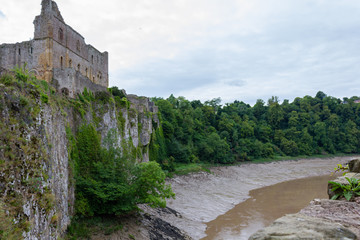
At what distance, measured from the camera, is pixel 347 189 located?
451cm

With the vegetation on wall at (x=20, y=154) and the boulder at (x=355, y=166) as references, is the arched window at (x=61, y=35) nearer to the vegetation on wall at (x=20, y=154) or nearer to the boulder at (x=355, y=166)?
the vegetation on wall at (x=20, y=154)

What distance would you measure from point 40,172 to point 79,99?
32.5ft

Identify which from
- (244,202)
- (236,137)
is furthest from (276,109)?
(244,202)

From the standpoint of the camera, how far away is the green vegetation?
14.3ft

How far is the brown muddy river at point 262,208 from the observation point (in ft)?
72.8

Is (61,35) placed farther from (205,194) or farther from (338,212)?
(338,212)

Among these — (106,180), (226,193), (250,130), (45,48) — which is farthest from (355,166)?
(250,130)

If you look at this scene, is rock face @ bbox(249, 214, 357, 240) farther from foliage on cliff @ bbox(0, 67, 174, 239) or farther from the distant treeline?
the distant treeline

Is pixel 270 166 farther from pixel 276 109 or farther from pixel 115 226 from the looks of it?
pixel 115 226

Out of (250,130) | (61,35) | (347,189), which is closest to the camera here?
(347,189)

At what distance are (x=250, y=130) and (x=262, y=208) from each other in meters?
43.4

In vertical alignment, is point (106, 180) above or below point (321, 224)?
below

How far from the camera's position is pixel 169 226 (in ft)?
68.9

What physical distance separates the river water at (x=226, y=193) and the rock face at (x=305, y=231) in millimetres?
19242
